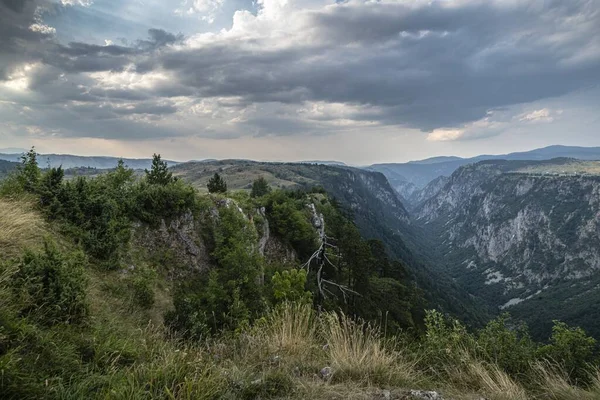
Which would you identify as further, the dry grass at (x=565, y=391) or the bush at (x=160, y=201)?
the bush at (x=160, y=201)

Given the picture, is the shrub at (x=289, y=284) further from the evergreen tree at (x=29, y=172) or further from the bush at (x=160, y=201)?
the evergreen tree at (x=29, y=172)

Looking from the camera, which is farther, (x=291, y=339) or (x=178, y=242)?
(x=178, y=242)

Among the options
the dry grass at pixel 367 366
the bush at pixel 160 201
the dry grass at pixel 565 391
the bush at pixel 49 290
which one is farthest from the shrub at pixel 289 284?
the dry grass at pixel 565 391

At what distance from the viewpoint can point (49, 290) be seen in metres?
5.30

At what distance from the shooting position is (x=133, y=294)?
13.2 meters

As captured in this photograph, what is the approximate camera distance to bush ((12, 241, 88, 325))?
16.3 feet

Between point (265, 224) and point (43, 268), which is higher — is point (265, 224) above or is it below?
below

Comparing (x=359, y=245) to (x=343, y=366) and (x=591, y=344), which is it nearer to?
(x=591, y=344)

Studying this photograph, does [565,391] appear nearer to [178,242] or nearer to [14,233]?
[14,233]

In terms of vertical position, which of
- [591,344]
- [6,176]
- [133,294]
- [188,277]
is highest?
[6,176]

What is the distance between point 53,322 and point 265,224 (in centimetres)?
3193

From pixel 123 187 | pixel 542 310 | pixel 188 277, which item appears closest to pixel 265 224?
pixel 188 277

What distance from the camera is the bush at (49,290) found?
496cm

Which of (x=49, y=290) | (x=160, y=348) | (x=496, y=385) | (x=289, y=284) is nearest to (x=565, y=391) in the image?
(x=496, y=385)
